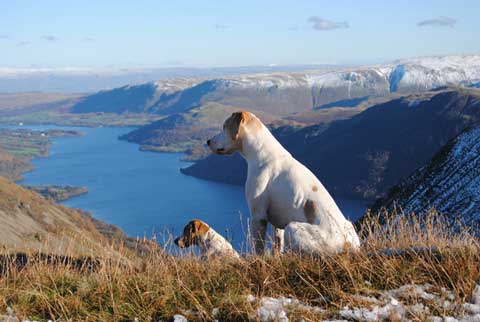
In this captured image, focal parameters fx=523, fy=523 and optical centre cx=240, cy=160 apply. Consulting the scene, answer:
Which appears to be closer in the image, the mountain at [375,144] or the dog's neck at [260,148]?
the dog's neck at [260,148]

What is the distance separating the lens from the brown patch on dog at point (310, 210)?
5.18 metres

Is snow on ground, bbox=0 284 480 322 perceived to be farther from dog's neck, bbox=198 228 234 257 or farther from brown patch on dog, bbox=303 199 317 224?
dog's neck, bbox=198 228 234 257

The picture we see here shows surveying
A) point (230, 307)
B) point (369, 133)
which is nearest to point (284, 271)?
point (230, 307)

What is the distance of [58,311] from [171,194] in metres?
103

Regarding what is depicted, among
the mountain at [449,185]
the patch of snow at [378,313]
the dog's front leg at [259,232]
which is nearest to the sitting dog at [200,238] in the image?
the dog's front leg at [259,232]

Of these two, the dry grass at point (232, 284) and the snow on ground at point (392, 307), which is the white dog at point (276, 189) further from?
the snow on ground at point (392, 307)

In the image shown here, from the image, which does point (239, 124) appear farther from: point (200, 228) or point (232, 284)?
point (200, 228)

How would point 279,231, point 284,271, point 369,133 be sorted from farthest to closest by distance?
point 369,133
point 279,231
point 284,271

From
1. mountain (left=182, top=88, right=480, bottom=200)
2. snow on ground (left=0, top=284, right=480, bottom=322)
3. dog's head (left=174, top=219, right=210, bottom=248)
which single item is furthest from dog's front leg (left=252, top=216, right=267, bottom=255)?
mountain (left=182, top=88, right=480, bottom=200)

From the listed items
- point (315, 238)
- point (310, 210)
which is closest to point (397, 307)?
point (315, 238)

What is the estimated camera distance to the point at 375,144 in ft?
429

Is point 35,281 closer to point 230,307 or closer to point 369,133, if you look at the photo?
point 230,307

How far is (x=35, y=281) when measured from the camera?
420 cm

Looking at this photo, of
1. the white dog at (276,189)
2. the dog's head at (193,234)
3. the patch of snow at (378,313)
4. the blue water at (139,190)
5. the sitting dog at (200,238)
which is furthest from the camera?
the blue water at (139,190)
